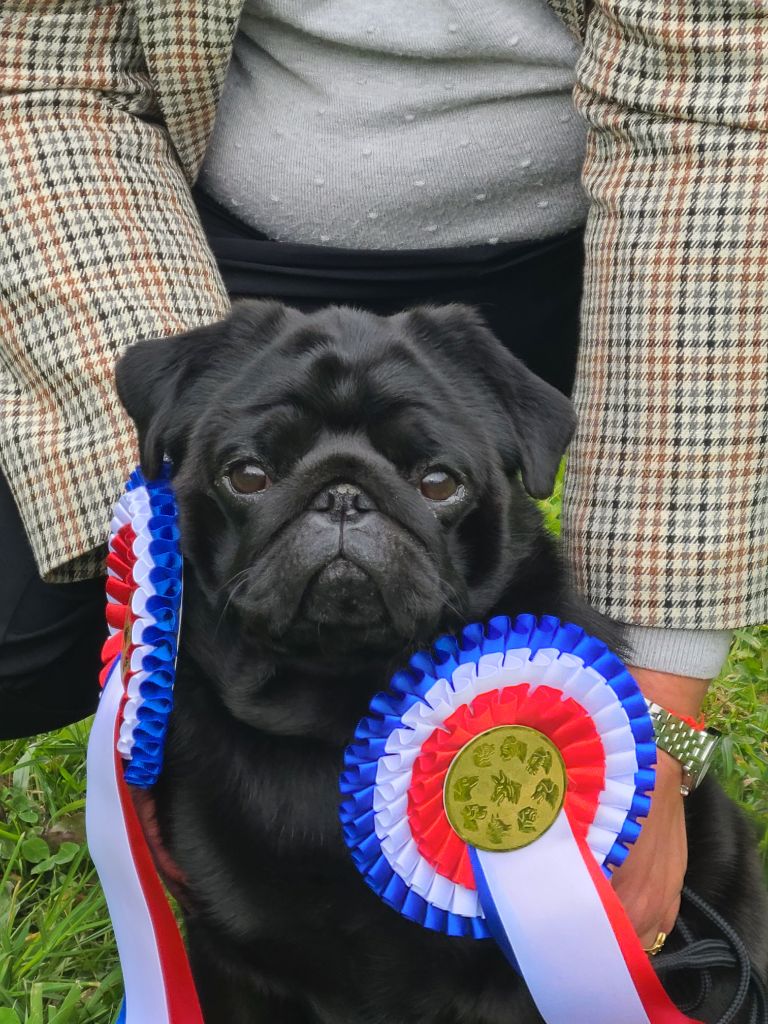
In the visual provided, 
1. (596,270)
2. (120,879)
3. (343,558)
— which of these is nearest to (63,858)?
(120,879)

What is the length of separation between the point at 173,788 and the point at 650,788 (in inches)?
23.4

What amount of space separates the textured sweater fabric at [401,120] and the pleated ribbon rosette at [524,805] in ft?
2.65

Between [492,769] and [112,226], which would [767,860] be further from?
[112,226]

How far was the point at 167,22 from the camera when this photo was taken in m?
1.72

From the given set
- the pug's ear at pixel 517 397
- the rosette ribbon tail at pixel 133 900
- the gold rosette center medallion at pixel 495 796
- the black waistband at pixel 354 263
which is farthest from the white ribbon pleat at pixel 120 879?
the black waistband at pixel 354 263

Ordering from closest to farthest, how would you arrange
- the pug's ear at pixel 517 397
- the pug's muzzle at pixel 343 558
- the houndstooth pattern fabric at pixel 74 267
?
the pug's muzzle at pixel 343 558
the pug's ear at pixel 517 397
the houndstooth pattern fabric at pixel 74 267

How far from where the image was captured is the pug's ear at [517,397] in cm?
147

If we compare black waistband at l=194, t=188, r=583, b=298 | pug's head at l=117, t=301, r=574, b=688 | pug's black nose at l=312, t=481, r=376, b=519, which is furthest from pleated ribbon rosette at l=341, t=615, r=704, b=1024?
black waistband at l=194, t=188, r=583, b=298

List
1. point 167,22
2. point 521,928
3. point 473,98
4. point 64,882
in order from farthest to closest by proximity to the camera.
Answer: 1. point 64,882
2. point 473,98
3. point 167,22
4. point 521,928

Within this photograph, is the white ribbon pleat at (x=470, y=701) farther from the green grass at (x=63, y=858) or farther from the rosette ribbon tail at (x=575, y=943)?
the green grass at (x=63, y=858)

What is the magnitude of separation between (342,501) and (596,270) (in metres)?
0.54

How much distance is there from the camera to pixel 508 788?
142 centimetres

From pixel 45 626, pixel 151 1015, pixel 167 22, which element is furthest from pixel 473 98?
pixel 151 1015

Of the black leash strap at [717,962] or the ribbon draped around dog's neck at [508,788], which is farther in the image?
the black leash strap at [717,962]
